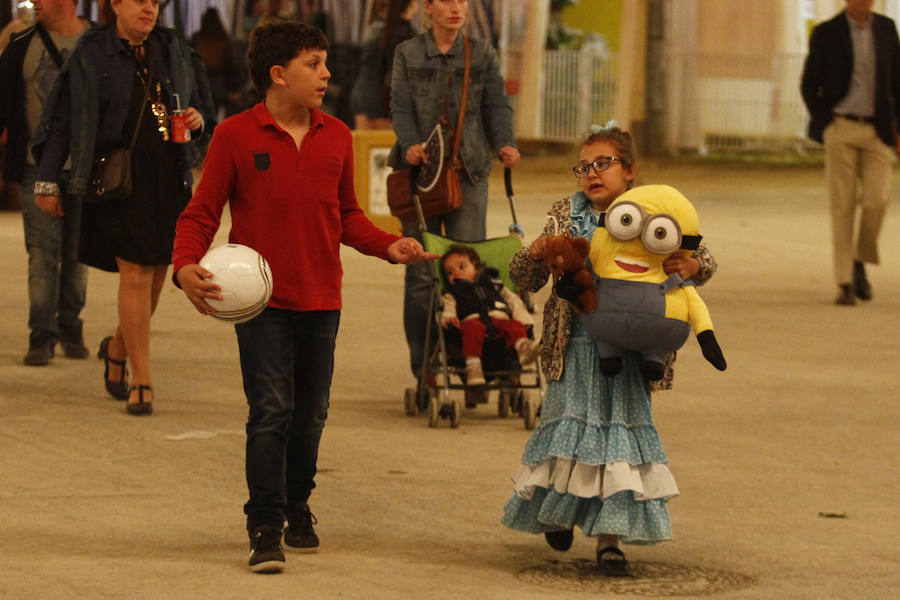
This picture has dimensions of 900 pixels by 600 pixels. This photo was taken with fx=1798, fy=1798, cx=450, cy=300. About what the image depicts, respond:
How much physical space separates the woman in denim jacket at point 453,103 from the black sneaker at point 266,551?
3441 millimetres

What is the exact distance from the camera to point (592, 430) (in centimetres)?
610

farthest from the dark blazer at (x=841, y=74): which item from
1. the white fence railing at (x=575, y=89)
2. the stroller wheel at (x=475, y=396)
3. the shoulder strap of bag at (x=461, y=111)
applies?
the white fence railing at (x=575, y=89)

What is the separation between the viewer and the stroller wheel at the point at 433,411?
29.0 ft

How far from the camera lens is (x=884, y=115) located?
517 inches

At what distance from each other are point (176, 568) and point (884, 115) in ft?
27.8

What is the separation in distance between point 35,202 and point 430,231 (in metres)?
2.24

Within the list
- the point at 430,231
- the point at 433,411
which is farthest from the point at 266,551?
the point at 430,231

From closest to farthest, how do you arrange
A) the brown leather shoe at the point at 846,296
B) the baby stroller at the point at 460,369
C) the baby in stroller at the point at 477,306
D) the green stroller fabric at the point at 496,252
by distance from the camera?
the baby stroller at the point at 460,369 → the baby in stroller at the point at 477,306 → the green stroller fabric at the point at 496,252 → the brown leather shoe at the point at 846,296

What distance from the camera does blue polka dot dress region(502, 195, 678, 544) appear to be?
237 inches

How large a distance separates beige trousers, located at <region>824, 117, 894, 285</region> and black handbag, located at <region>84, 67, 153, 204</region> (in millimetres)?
6104

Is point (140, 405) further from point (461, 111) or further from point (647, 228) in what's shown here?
point (647, 228)

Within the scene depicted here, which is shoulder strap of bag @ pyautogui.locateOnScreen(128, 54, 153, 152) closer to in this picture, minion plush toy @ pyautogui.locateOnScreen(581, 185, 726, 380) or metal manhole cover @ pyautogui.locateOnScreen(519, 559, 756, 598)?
minion plush toy @ pyautogui.locateOnScreen(581, 185, 726, 380)

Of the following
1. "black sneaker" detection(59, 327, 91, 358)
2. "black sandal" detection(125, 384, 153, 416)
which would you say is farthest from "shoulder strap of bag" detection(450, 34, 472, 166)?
"black sneaker" detection(59, 327, 91, 358)

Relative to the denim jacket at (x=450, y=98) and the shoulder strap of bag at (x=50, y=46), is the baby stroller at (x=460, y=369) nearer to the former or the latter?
the denim jacket at (x=450, y=98)
